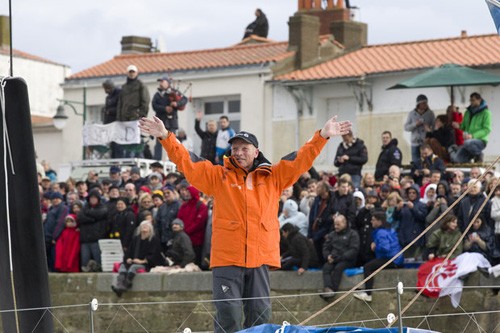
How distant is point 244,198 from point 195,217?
322 inches

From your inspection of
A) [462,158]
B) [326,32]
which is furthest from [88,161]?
[326,32]

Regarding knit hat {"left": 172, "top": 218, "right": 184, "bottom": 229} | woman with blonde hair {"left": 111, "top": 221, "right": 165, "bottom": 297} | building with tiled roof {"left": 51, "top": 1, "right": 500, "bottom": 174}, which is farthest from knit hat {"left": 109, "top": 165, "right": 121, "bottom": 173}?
building with tiled roof {"left": 51, "top": 1, "right": 500, "bottom": 174}

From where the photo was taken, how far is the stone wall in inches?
640

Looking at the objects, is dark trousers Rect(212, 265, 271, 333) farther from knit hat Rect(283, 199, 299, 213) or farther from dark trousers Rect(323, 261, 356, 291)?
knit hat Rect(283, 199, 299, 213)

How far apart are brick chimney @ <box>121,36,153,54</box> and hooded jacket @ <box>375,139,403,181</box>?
22.3 meters

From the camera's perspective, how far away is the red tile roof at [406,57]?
32.1 meters

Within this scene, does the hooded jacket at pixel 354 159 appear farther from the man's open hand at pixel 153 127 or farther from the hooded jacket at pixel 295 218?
the man's open hand at pixel 153 127

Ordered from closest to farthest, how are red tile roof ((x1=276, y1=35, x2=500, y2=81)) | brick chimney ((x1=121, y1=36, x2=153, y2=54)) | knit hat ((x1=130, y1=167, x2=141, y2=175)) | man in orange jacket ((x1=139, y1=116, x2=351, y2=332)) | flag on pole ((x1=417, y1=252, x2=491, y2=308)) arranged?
man in orange jacket ((x1=139, y1=116, x2=351, y2=332)), flag on pole ((x1=417, y1=252, x2=491, y2=308)), knit hat ((x1=130, y1=167, x2=141, y2=175)), red tile roof ((x1=276, y1=35, x2=500, y2=81)), brick chimney ((x1=121, y1=36, x2=153, y2=54))

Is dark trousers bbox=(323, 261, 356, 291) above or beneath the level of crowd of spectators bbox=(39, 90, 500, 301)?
beneath

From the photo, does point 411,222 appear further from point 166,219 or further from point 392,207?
point 166,219

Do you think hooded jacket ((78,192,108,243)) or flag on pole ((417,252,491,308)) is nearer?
flag on pole ((417,252,491,308))

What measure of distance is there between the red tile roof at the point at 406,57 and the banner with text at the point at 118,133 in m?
8.84

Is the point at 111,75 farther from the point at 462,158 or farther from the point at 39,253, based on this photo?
the point at 39,253

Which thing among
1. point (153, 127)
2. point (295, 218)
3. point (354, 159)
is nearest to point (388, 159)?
point (354, 159)
